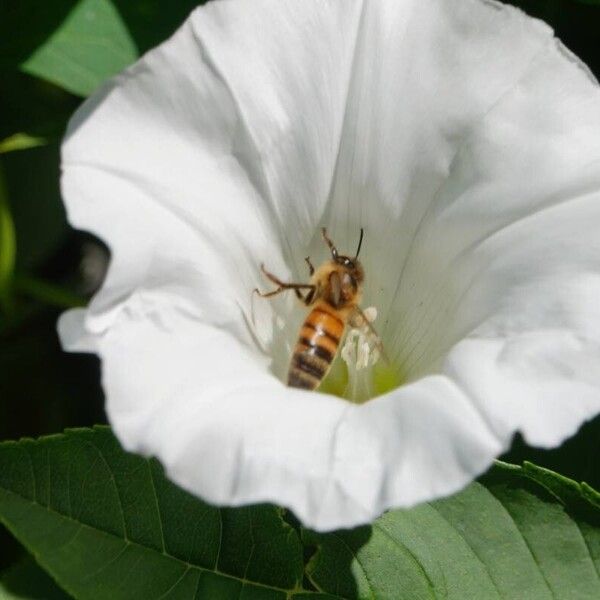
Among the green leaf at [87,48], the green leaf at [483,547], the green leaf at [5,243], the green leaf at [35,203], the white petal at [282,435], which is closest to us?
the white petal at [282,435]

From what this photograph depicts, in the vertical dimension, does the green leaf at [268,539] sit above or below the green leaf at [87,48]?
below

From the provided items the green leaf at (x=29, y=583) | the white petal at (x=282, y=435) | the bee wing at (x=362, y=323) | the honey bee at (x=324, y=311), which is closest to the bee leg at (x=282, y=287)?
the honey bee at (x=324, y=311)

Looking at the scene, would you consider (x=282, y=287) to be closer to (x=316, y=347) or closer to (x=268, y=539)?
(x=316, y=347)

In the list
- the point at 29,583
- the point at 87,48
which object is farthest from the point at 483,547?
the point at 87,48

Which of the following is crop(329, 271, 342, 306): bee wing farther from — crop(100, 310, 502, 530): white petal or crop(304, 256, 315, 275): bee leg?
→ crop(100, 310, 502, 530): white petal

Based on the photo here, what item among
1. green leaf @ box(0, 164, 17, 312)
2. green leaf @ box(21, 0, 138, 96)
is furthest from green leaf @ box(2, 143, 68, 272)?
green leaf @ box(21, 0, 138, 96)

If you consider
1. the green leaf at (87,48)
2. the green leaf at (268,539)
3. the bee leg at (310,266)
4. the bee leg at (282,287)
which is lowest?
the green leaf at (268,539)

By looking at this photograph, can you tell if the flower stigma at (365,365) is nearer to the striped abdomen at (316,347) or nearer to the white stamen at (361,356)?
the white stamen at (361,356)

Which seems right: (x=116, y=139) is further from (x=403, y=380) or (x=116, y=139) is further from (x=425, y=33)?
(x=403, y=380)
